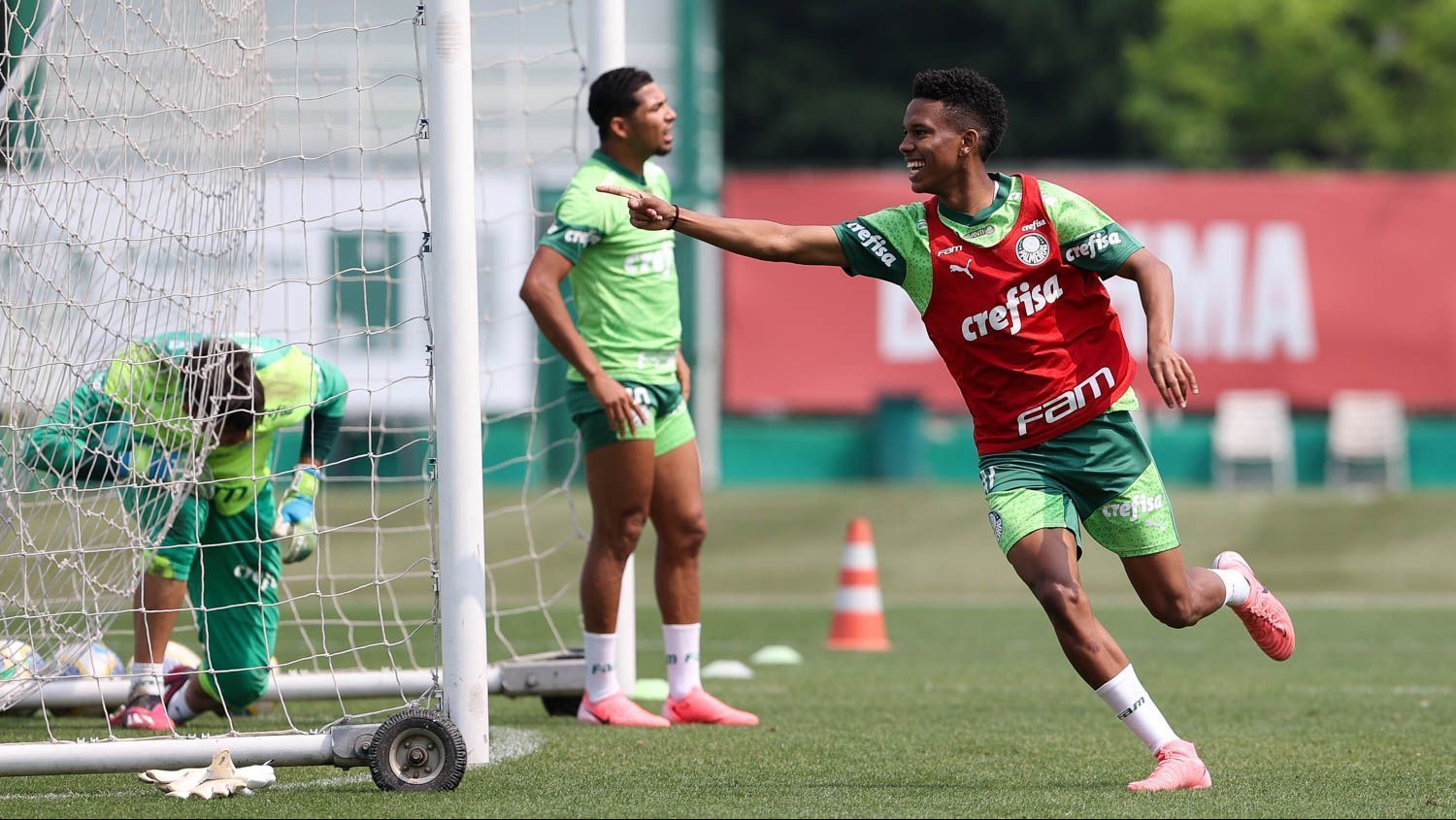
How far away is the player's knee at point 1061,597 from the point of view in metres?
5.25

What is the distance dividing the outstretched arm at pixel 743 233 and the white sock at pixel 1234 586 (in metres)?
1.50

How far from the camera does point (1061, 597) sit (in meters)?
5.25

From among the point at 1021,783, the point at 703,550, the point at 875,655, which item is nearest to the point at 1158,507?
the point at 1021,783

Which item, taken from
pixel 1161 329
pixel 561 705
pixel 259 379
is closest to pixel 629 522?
pixel 561 705

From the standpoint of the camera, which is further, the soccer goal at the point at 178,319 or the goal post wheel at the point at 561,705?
the goal post wheel at the point at 561,705

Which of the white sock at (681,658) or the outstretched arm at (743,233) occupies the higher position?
the outstretched arm at (743,233)

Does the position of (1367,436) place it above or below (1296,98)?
below

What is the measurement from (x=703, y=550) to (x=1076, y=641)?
10.5 m

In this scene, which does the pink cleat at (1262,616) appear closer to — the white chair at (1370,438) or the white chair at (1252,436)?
the white chair at (1252,436)

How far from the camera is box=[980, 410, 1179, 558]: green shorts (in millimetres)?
5477

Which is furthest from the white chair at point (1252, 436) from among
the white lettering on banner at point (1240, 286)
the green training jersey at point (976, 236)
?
the green training jersey at point (976, 236)

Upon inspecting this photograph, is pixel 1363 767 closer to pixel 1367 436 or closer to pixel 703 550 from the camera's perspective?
pixel 703 550

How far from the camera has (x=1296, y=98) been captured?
27906mm

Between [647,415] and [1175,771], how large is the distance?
94.5 inches
